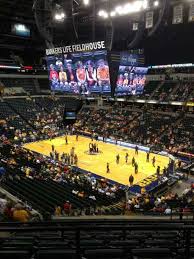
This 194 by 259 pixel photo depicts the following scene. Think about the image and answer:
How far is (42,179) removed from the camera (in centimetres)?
1783

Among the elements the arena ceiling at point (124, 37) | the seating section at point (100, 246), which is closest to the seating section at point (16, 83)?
the arena ceiling at point (124, 37)

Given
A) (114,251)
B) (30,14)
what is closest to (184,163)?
(114,251)

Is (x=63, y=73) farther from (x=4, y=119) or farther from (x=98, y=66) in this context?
(x=4, y=119)

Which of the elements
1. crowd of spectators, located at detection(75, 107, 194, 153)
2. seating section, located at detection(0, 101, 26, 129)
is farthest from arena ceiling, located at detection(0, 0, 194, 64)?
seating section, located at detection(0, 101, 26, 129)

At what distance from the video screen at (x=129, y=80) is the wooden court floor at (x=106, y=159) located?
6688mm

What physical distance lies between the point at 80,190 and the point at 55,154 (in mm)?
10255

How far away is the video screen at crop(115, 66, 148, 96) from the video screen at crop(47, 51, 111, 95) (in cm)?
118

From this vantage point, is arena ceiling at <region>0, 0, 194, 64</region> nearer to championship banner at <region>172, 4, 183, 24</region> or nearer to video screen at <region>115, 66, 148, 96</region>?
Answer: championship banner at <region>172, 4, 183, 24</region>

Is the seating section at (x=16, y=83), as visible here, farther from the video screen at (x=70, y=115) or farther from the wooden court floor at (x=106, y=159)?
the video screen at (x=70, y=115)

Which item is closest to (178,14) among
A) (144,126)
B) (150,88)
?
(144,126)

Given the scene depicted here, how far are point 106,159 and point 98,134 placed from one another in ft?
30.2

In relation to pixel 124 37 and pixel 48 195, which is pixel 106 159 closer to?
pixel 48 195

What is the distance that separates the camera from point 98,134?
36.3 m

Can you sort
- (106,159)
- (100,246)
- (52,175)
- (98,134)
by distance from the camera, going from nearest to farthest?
(100,246)
(52,175)
(106,159)
(98,134)
